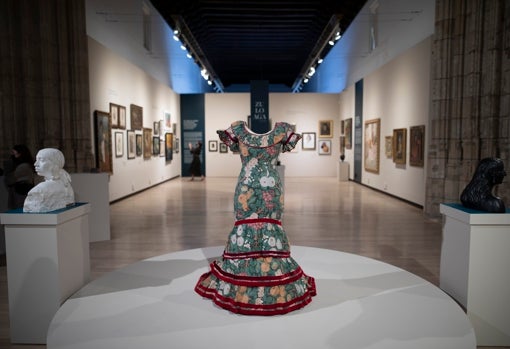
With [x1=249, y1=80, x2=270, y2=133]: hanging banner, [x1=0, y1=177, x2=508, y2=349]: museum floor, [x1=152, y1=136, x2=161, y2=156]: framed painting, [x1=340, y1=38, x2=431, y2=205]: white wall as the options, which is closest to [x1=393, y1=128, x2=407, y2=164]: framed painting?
[x1=340, y1=38, x2=431, y2=205]: white wall

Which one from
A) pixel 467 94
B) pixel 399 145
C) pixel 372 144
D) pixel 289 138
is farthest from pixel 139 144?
pixel 289 138

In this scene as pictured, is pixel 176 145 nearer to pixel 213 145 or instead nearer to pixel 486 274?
pixel 213 145

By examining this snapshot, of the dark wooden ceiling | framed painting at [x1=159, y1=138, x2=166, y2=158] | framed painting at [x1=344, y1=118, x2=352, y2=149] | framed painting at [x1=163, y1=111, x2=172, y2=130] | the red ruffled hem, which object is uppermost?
the dark wooden ceiling

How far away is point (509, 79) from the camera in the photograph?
23.0 ft

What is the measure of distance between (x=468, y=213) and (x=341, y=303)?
1.35m

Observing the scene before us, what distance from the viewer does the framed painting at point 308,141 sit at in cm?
2059

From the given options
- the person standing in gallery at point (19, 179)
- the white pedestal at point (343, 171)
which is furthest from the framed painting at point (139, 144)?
the white pedestal at point (343, 171)

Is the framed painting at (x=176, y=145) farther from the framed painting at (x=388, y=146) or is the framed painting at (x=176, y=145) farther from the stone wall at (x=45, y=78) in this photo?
the stone wall at (x=45, y=78)

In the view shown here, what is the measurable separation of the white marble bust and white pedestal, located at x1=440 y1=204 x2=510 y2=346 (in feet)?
12.2

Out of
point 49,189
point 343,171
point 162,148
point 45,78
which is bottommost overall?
point 343,171

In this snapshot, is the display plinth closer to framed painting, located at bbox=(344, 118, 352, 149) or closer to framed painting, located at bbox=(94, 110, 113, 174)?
framed painting, located at bbox=(94, 110, 113, 174)

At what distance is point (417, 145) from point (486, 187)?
7943 mm

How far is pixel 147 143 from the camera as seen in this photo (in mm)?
15445

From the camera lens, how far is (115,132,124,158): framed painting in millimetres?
12094
